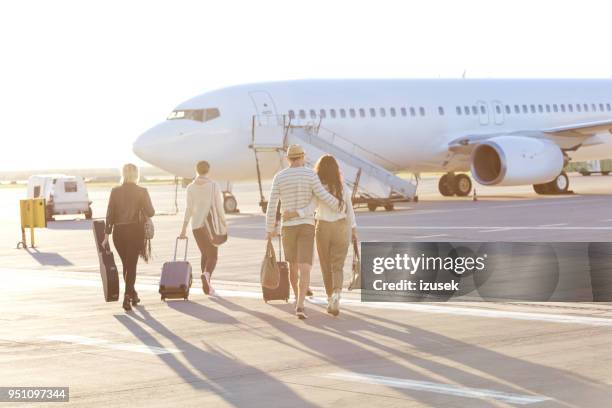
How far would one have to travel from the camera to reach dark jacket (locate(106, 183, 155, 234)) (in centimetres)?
1398

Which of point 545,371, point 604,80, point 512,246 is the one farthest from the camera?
point 604,80

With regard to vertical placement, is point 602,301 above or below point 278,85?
below

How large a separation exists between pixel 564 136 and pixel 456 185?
4137 millimetres

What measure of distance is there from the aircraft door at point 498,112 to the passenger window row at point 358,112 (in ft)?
7.55

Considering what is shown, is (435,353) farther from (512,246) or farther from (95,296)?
(512,246)

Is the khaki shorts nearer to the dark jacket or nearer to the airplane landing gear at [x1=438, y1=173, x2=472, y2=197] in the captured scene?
the dark jacket

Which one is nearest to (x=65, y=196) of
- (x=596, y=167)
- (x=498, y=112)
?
(x=498, y=112)

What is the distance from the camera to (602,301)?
13109 millimetres

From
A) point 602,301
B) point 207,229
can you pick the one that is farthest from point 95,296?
point 602,301

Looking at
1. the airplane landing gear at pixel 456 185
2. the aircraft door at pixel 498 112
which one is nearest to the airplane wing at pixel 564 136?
the aircraft door at pixel 498 112

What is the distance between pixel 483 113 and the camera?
39406 millimetres

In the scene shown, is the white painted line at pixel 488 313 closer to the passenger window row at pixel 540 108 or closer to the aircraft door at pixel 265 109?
the aircraft door at pixel 265 109

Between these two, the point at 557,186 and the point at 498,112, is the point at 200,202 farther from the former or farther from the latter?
the point at 557,186

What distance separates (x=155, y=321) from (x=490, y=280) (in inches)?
180
